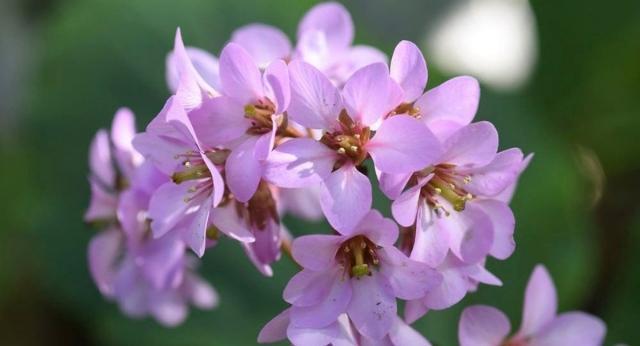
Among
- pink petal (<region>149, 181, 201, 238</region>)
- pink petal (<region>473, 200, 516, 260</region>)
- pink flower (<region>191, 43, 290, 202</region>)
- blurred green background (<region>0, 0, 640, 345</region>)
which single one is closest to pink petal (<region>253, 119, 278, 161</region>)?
pink flower (<region>191, 43, 290, 202</region>)

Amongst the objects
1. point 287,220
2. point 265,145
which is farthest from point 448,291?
point 287,220

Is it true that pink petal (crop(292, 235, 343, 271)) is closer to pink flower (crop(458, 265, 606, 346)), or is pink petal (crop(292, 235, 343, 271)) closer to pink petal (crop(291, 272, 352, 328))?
pink petal (crop(291, 272, 352, 328))

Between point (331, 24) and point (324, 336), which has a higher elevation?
point (331, 24)

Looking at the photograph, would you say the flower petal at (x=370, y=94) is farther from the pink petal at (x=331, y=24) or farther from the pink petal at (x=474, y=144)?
the pink petal at (x=331, y=24)

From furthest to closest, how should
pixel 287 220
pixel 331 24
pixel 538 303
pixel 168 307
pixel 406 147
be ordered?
1. pixel 287 220
2. pixel 168 307
3. pixel 331 24
4. pixel 538 303
5. pixel 406 147

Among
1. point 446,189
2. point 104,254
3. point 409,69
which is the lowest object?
point 104,254

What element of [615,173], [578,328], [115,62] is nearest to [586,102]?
[615,173]

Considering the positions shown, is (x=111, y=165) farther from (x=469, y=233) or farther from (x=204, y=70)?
(x=469, y=233)

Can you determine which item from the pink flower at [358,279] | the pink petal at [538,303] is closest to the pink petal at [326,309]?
the pink flower at [358,279]
